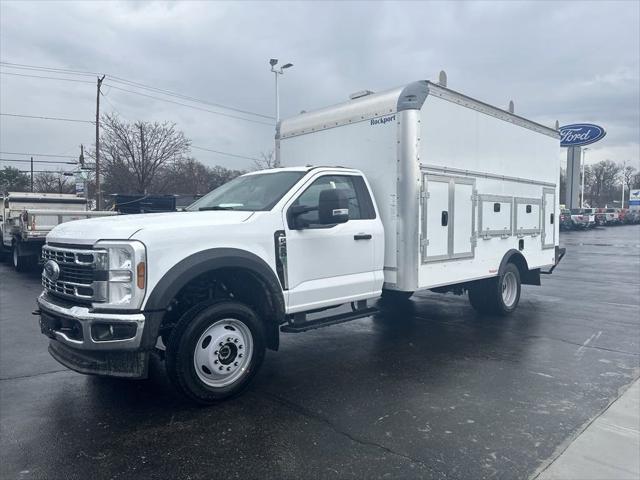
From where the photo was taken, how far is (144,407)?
14.7 ft

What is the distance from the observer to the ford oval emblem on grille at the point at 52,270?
4.43m

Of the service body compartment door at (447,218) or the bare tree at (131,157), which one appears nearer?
the service body compartment door at (447,218)

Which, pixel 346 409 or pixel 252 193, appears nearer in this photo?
pixel 346 409

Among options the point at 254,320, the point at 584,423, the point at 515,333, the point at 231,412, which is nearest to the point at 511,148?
the point at 515,333

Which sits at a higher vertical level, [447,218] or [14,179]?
[14,179]

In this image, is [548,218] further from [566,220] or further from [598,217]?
[598,217]

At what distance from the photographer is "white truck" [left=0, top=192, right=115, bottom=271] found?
1384cm

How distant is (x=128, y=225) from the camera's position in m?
4.19

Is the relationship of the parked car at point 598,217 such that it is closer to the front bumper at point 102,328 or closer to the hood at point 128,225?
the hood at point 128,225

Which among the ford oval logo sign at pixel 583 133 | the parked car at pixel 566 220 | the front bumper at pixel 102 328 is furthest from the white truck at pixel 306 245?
the parked car at pixel 566 220

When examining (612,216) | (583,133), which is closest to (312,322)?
(583,133)

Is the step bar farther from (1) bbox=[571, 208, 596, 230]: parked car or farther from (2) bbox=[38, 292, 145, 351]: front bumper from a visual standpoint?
(1) bbox=[571, 208, 596, 230]: parked car

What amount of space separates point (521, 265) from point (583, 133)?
70.2ft

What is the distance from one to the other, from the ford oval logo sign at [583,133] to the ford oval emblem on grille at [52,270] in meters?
23.8
